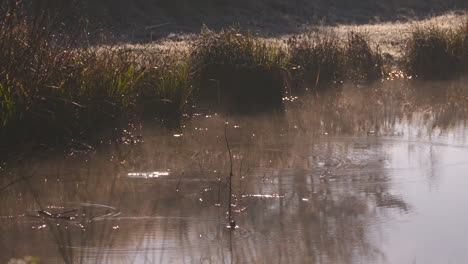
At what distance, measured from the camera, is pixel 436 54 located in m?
11.9

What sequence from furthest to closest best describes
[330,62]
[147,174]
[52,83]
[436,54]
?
[436,54] → [330,62] → [52,83] → [147,174]

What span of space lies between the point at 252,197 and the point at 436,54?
21.3ft

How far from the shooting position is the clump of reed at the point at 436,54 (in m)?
11.8

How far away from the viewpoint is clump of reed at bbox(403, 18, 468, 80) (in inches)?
466

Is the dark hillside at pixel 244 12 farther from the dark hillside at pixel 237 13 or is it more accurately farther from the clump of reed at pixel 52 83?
the clump of reed at pixel 52 83

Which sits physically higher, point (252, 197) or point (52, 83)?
point (52, 83)

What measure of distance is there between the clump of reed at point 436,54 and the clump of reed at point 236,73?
9.26ft

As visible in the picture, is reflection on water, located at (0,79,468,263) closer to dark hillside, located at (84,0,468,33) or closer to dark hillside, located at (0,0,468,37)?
dark hillside, located at (0,0,468,37)

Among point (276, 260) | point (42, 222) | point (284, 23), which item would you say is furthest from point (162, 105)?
point (284, 23)

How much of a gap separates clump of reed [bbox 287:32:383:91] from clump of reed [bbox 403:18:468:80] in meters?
0.61

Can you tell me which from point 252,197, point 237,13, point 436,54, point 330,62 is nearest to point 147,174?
point 252,197

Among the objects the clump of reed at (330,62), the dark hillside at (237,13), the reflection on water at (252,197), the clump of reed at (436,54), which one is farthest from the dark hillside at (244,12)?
the reflection on water at (252,197)

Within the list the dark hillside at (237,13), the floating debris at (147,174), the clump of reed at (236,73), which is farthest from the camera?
the dark hillside at (237,13)

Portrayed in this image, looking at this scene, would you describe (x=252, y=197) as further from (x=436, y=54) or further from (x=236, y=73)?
(x=436, y=54)
